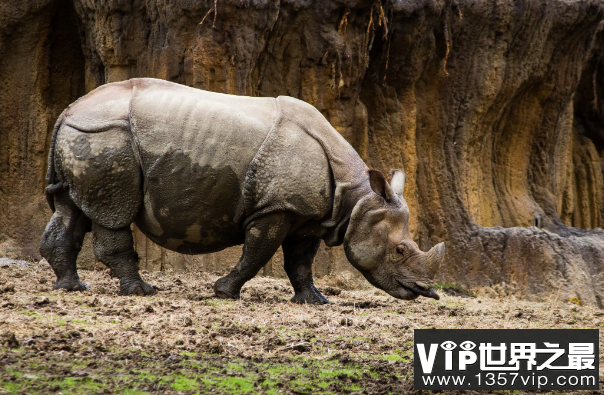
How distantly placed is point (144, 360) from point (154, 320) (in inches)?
41.9

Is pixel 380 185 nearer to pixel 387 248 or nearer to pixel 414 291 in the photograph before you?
pixel 387 248

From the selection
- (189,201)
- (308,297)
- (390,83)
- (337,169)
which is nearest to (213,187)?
(189,201)

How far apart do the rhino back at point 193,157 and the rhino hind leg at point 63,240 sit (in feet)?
1.94

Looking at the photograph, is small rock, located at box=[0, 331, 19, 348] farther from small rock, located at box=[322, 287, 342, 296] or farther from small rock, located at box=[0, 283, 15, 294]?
small rock, located at box=[322, 287, 342, 296]

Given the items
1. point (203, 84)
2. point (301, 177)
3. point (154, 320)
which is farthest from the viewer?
point (203, 84)

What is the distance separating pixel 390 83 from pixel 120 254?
5688 mm

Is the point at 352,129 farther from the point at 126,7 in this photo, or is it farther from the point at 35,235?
the point at 35,235

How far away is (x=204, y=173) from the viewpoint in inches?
258

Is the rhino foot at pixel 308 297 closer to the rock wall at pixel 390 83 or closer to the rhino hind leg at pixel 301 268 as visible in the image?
the rhino hind leg at pixel 301 268

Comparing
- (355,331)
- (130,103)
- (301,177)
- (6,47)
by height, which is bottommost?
(355,331)

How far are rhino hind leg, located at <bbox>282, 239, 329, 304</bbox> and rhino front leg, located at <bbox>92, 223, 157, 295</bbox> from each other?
1.29 metres

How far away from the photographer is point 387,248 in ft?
21.9

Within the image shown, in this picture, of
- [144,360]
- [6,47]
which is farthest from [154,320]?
[6,47]

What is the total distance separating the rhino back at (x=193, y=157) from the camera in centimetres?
654
